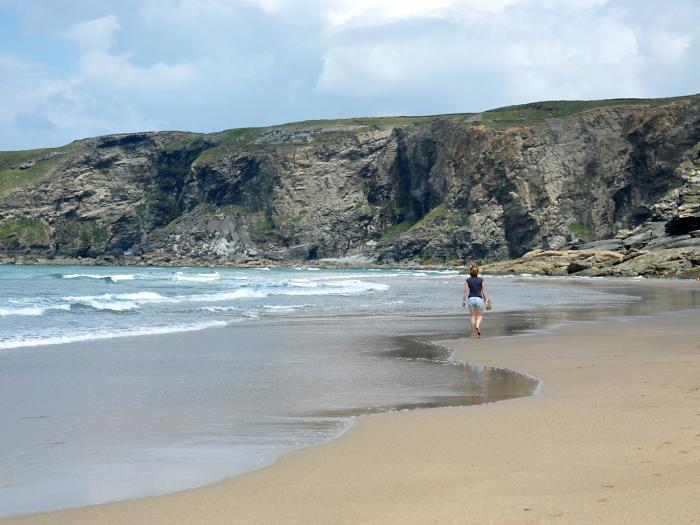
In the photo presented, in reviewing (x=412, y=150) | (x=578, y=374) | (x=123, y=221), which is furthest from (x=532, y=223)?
(x=578, y=374)

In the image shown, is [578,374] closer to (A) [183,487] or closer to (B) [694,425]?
(B) [694,425]

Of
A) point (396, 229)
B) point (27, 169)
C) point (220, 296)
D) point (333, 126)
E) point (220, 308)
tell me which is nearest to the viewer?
point (220, 308)

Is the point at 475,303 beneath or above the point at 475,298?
beneath

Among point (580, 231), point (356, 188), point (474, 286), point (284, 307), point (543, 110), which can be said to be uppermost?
point (543, 110)

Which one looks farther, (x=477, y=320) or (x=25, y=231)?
(x=25, y=231)

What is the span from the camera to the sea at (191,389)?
6.47 meters

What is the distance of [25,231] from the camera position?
154 meters

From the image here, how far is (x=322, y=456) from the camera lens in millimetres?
6691

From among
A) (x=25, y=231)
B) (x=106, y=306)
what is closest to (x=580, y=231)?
(x=25, y=231)

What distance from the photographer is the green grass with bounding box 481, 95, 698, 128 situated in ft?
450

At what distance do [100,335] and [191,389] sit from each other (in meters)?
8.55

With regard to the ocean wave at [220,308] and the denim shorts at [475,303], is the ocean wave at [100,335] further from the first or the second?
the denim shorts at [475,303]

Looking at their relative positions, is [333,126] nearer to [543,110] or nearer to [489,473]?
[543,110]

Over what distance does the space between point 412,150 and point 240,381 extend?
13914 cm
